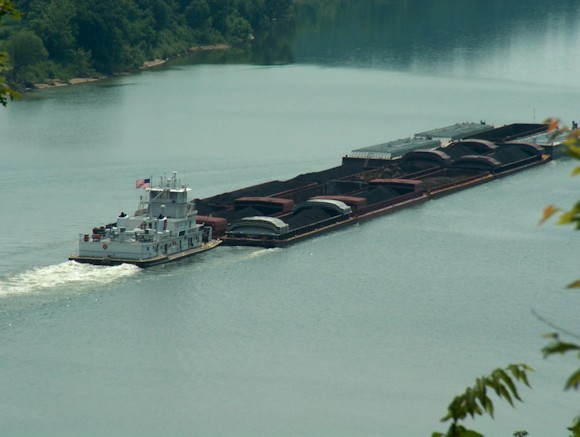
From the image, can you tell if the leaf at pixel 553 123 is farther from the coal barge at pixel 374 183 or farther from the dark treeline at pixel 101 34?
the dark treeline at pixel 101 34

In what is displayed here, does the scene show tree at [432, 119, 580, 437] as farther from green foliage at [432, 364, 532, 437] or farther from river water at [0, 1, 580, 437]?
river water at [0, 1, 580, 437]

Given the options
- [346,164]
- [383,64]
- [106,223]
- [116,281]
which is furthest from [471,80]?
[116,281]

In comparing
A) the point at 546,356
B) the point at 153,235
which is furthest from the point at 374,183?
the point at 546,356

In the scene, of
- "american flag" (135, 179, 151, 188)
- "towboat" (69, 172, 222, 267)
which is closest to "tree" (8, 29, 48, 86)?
"towboat" (69, 172, 222, 267)

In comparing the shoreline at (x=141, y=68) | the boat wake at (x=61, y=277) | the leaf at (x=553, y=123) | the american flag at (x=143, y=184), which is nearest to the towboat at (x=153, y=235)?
the american flag at (x=143, y=184)

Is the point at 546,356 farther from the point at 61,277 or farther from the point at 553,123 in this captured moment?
the point at 61,277

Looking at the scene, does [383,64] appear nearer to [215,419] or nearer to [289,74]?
[289,74]
